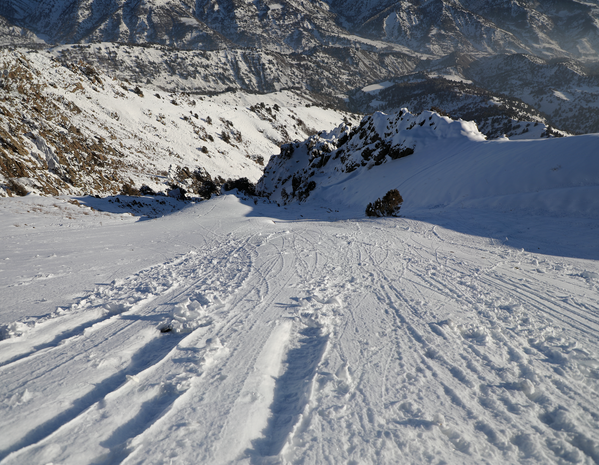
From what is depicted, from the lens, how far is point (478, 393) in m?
2.28

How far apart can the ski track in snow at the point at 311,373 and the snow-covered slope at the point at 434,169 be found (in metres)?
6.63

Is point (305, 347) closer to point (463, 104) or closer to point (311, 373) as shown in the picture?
point (311, 373)

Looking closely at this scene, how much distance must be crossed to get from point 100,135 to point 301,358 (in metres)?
29.7

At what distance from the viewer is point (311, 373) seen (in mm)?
2492

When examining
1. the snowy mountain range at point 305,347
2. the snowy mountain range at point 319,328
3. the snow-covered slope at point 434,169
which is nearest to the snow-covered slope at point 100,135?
the snowy mountain range at point 319,328

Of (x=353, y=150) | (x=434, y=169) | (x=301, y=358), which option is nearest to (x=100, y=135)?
(x=353, y=150)

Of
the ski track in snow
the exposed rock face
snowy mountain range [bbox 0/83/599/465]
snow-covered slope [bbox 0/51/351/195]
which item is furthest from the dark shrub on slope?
snow-covered slope [bbox 0/51/351/195]

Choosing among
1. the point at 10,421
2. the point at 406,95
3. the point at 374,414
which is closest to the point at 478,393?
the point at 374,414

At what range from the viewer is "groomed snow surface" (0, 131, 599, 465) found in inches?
71.7

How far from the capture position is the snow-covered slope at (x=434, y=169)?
9477mm

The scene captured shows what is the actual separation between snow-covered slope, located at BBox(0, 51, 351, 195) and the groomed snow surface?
15.1m

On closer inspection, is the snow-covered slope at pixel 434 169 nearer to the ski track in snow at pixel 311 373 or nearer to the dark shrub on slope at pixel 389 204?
the dark shrub on slope at pixel 389 204

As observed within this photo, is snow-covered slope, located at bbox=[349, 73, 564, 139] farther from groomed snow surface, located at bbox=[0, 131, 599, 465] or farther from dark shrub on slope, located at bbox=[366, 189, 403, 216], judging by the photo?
groomed snow surface, located at bbox=[0, 131, 599, 465]

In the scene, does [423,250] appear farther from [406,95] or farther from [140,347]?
[406,95]
